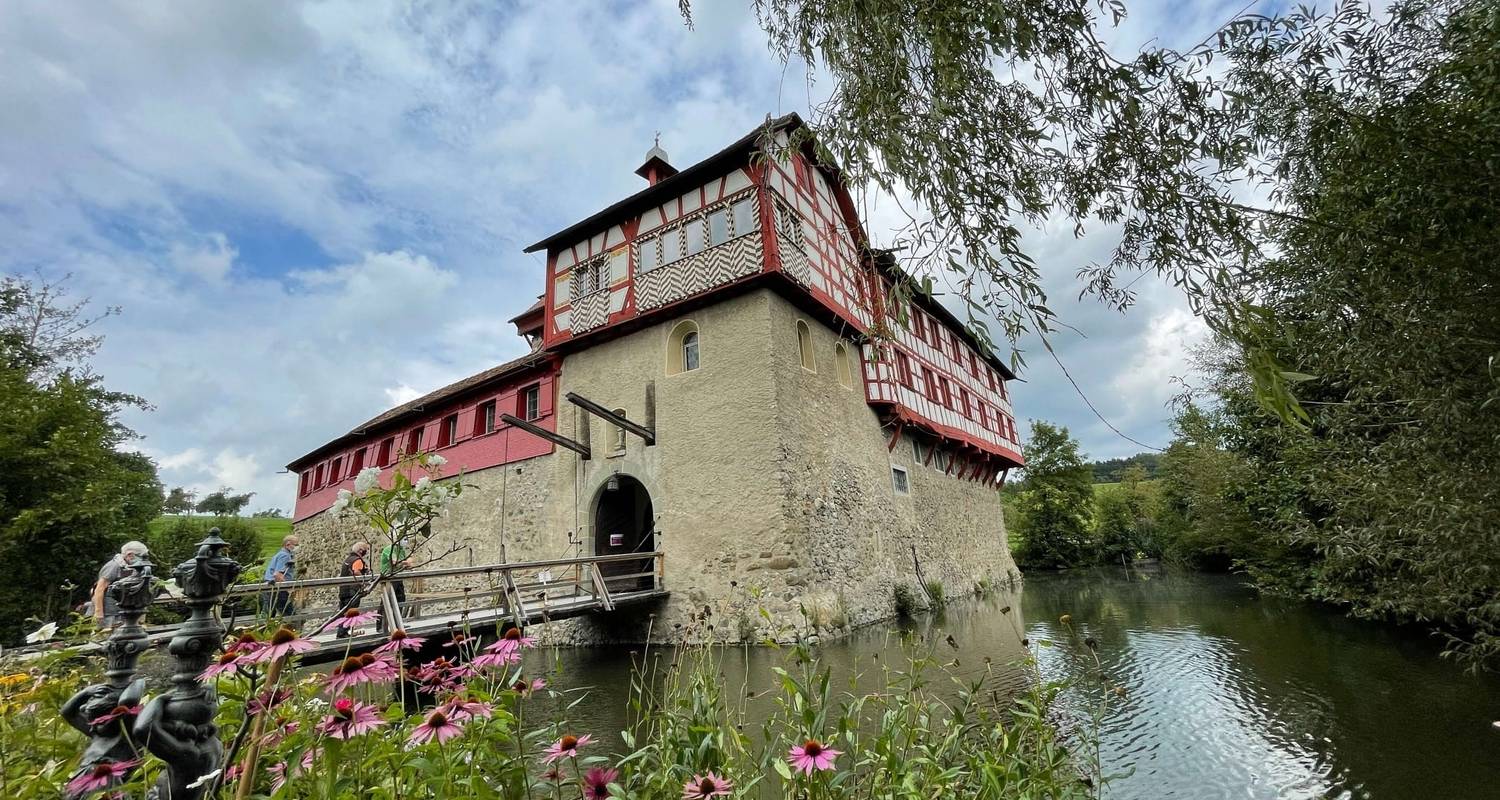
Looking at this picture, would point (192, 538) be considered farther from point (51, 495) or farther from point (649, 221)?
point (649, 221)

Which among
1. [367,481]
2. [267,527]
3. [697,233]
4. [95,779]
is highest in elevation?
[697,233]

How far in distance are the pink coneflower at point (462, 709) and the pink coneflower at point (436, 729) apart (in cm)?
3

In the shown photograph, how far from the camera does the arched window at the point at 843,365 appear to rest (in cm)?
1166

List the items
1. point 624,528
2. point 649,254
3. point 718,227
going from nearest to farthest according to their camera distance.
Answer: point 718,227
point 649,254
point 624,528

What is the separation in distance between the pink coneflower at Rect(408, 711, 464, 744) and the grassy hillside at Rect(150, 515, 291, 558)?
30.1 metres

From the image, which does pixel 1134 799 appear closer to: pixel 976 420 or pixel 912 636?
pixel 912 636

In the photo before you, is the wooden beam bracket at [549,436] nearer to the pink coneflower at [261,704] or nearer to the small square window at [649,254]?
the small square window at [649,254]

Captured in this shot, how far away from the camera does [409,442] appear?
15.9 meters

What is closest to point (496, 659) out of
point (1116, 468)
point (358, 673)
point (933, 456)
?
point (358, 673)

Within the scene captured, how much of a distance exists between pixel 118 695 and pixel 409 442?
1601 cm

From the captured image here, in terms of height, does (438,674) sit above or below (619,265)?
below

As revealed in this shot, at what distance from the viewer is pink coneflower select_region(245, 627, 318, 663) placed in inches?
49.4

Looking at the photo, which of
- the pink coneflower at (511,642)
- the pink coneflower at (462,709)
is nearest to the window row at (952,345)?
the pink coneflower at (511,642)

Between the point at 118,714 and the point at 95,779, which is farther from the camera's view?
the point at 118,714
